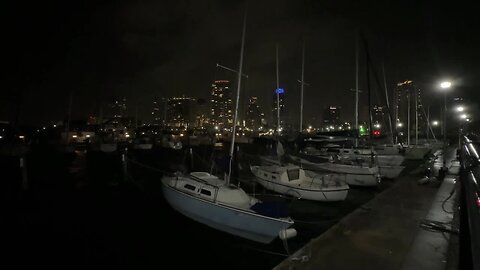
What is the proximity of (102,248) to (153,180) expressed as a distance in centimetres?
1949

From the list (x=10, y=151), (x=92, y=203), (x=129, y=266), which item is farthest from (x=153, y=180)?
(x=10, y=151)

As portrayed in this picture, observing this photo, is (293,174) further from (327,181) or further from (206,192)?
(206,192)

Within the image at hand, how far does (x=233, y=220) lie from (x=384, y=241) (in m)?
5.78

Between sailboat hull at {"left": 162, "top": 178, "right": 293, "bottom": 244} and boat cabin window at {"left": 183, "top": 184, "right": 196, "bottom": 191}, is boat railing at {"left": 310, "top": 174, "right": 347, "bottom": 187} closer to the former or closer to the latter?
sailboat hull at {"left": 162, "top": 178, "right": 293, "bottom": 244}

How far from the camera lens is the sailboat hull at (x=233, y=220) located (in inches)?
473

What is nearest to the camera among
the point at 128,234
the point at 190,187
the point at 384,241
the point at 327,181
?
the point at 384,241

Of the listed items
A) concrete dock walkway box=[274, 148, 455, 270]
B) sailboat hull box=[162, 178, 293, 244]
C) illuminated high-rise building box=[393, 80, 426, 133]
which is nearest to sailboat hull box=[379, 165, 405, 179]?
concrete dock walkway box=[274, 148, 455, 270]

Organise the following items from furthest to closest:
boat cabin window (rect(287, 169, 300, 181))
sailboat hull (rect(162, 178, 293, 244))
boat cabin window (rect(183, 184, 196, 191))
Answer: boat cabin window (rect(287, 169, 300, 181)) → boat cabin window (rect(183, 184, 196, 191)) → sailboat hull (rect(162, 178, 293, 244))

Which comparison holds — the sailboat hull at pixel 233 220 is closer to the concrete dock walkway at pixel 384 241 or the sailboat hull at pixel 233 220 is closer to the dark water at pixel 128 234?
the dark water at pixel 128 234

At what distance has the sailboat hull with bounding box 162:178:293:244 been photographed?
39.4 ft

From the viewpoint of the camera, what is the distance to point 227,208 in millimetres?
13055

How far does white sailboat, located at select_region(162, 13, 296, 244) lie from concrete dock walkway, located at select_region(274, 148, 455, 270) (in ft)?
7.08

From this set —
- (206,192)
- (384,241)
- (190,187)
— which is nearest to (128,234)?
(190,187)

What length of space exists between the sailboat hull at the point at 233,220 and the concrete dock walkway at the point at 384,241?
221cm
